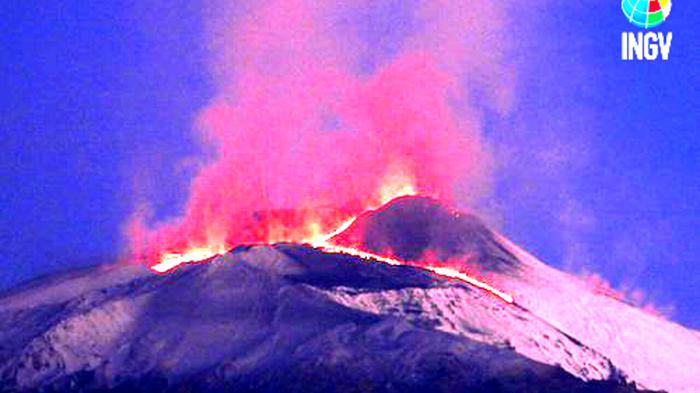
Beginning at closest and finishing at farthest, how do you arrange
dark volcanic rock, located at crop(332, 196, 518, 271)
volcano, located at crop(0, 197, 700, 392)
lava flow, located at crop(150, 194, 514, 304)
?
volcano, located at crop(0, 197, 700, 392)
lava flow, located at crop(150, 194, 514, 304)
dark volcanic rock, located at crop(332, 196, 518, 271)

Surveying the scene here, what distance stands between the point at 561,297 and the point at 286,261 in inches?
684

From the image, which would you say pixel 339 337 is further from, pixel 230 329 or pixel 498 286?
pixel 498 286

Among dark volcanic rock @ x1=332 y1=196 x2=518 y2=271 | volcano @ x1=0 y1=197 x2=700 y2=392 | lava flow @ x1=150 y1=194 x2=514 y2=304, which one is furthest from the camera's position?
dark volcanic rock @ x1=332 y1=196 x2=518 y2=271

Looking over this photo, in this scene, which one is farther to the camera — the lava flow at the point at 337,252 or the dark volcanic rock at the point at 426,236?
the dark volcanic rock at the point at 426,236

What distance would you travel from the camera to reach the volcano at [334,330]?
82.0 m

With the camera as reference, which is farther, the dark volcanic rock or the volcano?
A: the dark volcanic rock

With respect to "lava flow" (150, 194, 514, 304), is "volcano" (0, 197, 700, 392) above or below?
below

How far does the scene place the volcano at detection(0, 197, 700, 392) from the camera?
82.0m

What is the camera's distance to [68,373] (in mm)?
88375

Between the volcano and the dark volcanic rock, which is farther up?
the dark volcanic rock

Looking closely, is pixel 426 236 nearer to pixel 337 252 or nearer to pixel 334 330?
pixel 337 252

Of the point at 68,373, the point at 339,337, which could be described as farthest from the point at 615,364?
the point at 68,373

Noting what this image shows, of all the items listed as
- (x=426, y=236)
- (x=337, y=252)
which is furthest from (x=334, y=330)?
(x=426, y=236)

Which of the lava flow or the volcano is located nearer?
the volcano
